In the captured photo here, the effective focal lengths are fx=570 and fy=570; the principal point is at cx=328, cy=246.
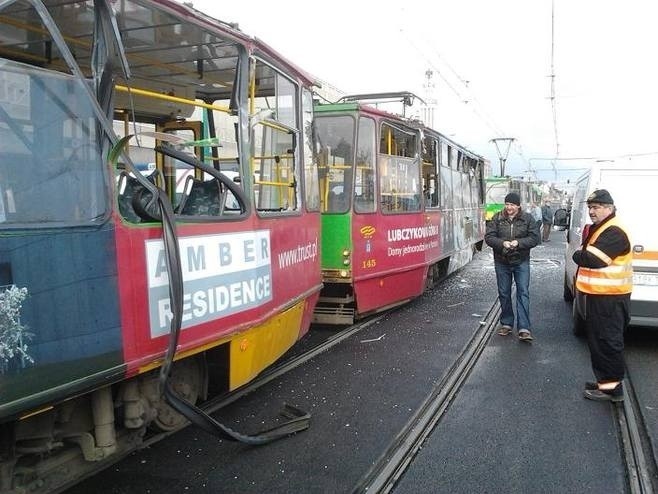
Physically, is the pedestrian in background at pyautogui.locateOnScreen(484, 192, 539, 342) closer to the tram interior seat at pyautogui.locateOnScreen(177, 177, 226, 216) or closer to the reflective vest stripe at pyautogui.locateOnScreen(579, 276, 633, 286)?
the reflective vest stripe at pyautogui.locateOnScreen(579, 276, 633, 286)

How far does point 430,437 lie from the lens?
402cm

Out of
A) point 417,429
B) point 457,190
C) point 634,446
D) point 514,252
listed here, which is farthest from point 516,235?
point 457,190

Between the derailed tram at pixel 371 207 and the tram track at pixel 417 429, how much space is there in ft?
5.52

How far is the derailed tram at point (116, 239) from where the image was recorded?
93.5 inches

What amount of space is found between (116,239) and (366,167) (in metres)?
4.88

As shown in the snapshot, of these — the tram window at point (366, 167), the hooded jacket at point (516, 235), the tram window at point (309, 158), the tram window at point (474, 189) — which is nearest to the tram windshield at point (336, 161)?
the tram window at point (366, 167)

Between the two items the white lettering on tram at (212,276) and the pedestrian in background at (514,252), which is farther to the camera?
the pedestrian in background at (514,252)

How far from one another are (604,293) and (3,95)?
A: 4472 millimetres

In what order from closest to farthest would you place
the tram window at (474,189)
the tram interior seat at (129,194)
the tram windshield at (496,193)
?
1. the tram interior seat at (129,194)
2. the tram window at (474,189)
3. the tram windshield at (496,193)

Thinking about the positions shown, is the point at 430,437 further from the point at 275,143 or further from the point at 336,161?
the point at 336,161

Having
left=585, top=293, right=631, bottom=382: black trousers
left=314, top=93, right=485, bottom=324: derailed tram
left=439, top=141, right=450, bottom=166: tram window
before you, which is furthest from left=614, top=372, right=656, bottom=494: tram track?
left=439, top=141, right=450, bottom=166: tram window

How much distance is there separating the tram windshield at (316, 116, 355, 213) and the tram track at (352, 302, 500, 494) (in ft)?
7.63

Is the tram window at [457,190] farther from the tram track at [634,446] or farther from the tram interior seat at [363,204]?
the tram track at [634,446]

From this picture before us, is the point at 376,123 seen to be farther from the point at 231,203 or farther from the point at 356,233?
the point at 231,203
